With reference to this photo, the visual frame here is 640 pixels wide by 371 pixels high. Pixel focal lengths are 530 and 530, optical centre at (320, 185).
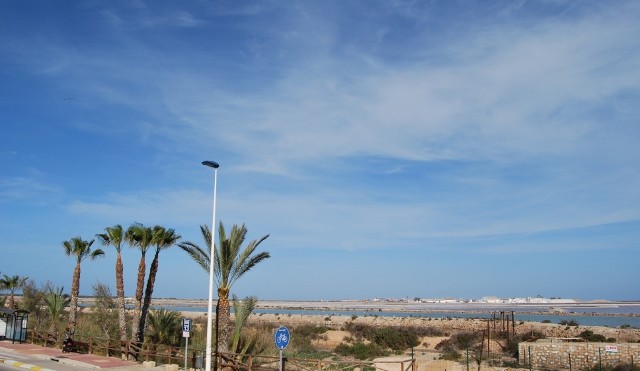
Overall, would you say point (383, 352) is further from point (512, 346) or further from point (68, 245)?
point (68, 245)

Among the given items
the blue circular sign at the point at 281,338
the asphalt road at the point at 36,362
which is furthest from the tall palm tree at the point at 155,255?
the blue circular sign at the point at 281,338

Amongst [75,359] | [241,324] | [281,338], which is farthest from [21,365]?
[281,338]

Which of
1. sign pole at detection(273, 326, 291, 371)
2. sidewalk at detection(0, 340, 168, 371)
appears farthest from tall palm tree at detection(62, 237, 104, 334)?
sign pole at detection(273, 326, 291, 371)

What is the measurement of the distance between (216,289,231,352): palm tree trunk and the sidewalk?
2.49 meters

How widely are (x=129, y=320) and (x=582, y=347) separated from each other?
31.6 meters

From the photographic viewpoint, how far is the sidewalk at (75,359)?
71.5 feet

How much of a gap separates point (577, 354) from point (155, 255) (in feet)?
84.1

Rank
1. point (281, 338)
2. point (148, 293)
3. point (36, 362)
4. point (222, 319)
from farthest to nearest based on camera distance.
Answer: point (148, 293), point (36, 362), point (222, 319), point (281, 338)

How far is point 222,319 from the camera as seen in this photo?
21.7 metres

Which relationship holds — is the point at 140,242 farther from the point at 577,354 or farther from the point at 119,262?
the point at 577,354

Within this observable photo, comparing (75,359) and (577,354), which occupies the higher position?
(75,359)

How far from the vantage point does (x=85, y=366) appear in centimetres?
2195

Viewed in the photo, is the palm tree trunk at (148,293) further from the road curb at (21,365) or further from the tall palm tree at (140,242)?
the road curb at (21,365)

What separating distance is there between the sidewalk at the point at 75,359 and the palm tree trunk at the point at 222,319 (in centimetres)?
249
